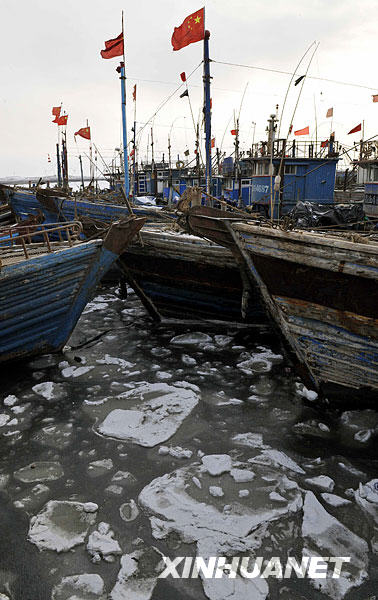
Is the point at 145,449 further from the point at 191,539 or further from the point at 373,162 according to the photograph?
Result: the point at 373,162

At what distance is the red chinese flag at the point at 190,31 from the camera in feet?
29.9

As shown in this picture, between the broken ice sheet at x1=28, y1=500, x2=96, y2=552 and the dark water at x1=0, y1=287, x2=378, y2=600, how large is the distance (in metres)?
0.06

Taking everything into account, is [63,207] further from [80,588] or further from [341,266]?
[80,588]

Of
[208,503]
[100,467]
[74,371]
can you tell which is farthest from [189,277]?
[208,503]

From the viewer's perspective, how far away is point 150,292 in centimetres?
785

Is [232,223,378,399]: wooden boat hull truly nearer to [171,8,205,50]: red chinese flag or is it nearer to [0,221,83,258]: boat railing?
[0,221,83,258]: boat railing

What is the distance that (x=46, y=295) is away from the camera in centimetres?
568

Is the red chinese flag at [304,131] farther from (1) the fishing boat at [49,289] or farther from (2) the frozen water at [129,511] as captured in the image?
(2) the frozen water at [129,511]

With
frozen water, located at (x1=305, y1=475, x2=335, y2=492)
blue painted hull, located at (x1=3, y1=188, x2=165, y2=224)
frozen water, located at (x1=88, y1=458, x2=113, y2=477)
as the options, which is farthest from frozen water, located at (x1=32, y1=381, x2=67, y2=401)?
blue painted hull, located at (x1=3, y1=188, x2=165, y2=224)

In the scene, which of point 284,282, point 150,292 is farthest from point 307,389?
point 150,292

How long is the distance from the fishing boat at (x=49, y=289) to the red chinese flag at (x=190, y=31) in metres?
6.22

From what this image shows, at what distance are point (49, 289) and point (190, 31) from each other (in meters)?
7.68

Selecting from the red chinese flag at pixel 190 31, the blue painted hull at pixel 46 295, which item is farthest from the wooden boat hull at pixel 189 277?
the red chinese flag at pixel 190 31

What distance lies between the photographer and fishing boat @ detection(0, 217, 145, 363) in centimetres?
541
